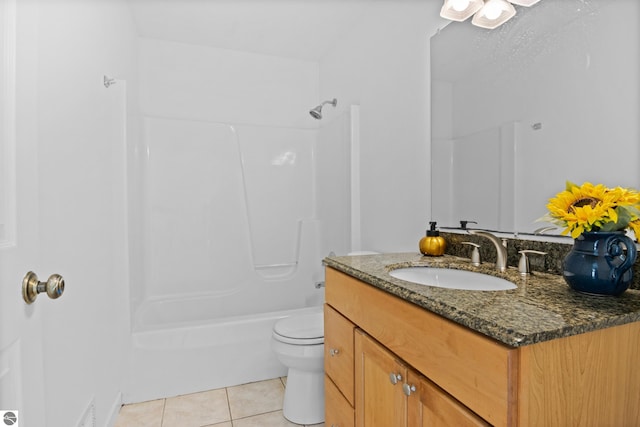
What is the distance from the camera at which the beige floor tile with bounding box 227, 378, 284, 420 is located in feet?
5.98

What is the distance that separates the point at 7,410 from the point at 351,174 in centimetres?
193

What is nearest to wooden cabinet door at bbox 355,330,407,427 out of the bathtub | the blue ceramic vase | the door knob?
the blue ceramic vase

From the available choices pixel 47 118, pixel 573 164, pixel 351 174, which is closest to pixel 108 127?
pixel 47 118

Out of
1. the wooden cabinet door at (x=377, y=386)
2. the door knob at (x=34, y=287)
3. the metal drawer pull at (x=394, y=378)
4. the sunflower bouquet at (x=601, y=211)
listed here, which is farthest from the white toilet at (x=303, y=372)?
the sunflower bouquet at (x=601, y=211)

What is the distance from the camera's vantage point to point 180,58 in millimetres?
2658

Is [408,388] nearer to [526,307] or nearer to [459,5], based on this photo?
[526,307]

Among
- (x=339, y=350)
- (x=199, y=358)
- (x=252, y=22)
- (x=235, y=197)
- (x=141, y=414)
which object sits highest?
(x=252, y=22)

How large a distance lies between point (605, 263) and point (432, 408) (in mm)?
504

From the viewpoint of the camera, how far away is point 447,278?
1224 millimetres

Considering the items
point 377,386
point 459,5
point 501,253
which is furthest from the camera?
point 459,5

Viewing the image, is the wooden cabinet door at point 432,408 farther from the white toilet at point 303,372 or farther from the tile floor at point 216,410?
the tile floor at point 216,410

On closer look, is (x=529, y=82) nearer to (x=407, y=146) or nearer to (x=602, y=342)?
(x=407, y=146)

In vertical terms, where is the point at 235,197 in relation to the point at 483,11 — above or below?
below

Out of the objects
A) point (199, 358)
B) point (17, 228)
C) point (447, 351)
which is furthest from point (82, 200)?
point (447, 351)
